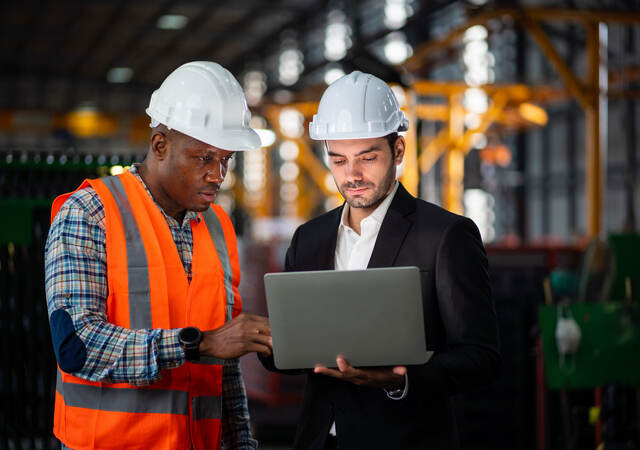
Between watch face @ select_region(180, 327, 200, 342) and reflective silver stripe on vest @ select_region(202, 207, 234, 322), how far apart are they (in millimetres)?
471

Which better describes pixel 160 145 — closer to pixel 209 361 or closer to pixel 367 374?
pixel 209 361

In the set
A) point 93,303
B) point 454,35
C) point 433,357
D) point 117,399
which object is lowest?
point 117,399

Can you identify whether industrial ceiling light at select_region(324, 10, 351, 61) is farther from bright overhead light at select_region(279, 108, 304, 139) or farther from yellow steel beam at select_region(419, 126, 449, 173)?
yellow steel beam at select_region(419, 126, 449, 173)

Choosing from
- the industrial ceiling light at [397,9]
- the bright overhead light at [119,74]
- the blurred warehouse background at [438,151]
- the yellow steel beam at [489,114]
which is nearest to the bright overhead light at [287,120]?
the blurred warehouse background at [438,151]

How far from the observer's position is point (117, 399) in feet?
8.38

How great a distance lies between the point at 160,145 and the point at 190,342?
30.6 inches

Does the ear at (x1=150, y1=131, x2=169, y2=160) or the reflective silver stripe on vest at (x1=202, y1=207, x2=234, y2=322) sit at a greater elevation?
the ear at (x1=150, y1=131, x2=169, y2=160)

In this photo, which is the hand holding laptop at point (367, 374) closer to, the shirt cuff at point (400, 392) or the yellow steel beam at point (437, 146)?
the shirt cuff at point (400, 392)

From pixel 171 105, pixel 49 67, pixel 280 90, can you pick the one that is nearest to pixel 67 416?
pixel 171 105

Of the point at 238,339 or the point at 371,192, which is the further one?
the point at 371,192

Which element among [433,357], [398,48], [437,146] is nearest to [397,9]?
[398,48]

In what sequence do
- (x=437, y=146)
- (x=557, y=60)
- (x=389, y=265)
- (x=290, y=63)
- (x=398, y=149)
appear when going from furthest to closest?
(x=290, y=63)
(x=437, y=146)
(x=557, y=60)
(x=398, y=149)
(x=389, y=265)

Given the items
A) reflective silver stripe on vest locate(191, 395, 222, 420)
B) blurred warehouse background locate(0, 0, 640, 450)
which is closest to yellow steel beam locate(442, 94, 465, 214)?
blurred warehouse background locate(0, 0, 640, 450)

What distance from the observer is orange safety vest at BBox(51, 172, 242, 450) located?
2.55 metres
